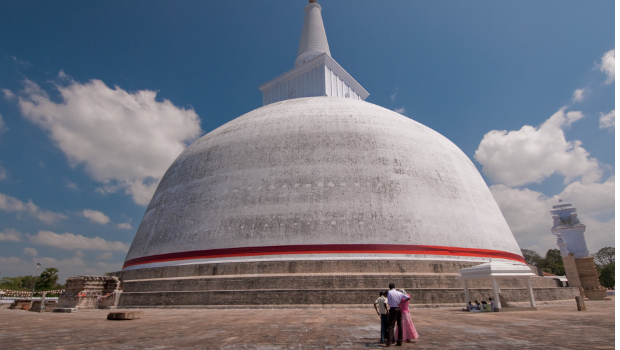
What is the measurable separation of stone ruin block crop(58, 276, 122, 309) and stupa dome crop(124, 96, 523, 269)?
1355mm

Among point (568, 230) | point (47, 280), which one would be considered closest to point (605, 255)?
point (568, 230)

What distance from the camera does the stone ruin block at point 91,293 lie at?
45.9ft

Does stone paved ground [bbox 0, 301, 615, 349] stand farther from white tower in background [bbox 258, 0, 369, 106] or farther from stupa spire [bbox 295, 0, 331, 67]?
stupa spire [bbox 295, 0, 331, 67]

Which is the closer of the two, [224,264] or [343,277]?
[343,277]

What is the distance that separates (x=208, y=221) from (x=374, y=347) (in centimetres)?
1087

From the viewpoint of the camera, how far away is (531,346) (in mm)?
4508

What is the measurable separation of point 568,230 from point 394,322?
1002 inches

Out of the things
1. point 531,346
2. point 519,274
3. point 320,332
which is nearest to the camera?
point 531,346

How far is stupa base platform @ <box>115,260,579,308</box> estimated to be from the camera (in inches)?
449

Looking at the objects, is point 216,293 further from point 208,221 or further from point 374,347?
point 374,347

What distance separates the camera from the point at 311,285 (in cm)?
1166

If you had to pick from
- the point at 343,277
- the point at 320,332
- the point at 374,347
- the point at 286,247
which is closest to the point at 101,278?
the point at 286,247

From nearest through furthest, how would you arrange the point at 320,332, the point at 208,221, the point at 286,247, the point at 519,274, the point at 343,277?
the point at 320,332 < the point at 519,274 < the point at 343,277 < the point at 286,247 < the point at 208,221

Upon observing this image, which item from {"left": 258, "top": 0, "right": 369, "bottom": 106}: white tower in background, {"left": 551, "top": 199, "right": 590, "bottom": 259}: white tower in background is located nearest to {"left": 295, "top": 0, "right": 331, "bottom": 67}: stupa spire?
{"left": 258, "top": 0, "right": 369, "bottom": 106}: white tower in background
